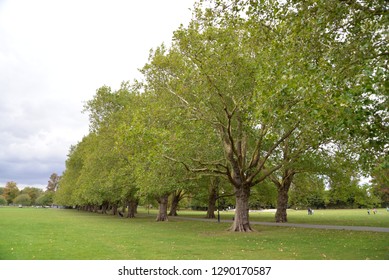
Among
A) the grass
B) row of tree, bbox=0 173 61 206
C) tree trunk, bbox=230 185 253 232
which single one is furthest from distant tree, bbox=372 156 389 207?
row of tree, bbox=0 173 61 206

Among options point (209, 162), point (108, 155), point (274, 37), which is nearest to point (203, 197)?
point (108, 155)

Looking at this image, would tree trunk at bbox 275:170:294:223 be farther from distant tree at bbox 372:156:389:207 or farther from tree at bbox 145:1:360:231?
distant tree at bbox 372:156:389:207

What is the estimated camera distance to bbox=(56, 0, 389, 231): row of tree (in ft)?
40.0

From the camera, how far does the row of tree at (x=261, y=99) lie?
12203 millimetres

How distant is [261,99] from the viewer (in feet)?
43.6

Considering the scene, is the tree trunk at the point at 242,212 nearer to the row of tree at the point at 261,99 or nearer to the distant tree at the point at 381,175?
the row of tree at the point at 261,99

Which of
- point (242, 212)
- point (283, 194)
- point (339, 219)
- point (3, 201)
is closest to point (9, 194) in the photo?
point (3, 201)

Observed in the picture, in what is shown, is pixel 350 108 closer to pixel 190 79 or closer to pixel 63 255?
pixel 63 255

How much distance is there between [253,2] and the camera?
15.5 meters

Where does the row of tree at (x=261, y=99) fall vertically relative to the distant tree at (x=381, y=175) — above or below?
above

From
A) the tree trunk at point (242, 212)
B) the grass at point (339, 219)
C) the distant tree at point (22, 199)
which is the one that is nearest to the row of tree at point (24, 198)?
the distant tree at point (22, 199)

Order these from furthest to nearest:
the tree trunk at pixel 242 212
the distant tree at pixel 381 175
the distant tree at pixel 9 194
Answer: the distant tree at pixel 9 194 < the tree trunk at pixel 242 212 < the distant tree at pixel 381 175

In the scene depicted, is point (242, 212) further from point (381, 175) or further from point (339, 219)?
point (339, 219)
